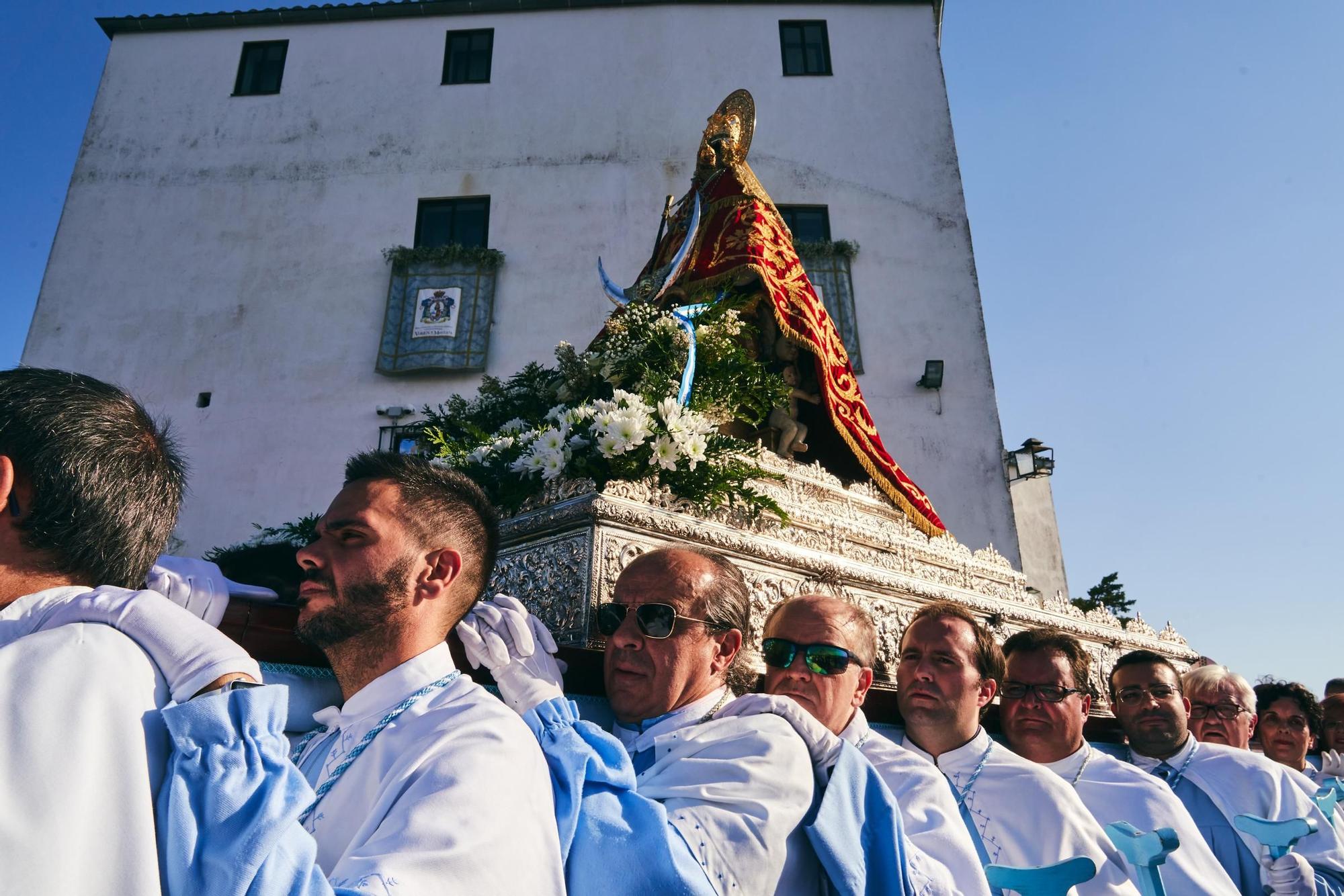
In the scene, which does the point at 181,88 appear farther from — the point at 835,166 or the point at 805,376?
the point at 805,376

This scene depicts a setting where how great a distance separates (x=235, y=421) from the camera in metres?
12.6

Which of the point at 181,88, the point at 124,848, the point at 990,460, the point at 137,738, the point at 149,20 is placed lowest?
the point at 124,848

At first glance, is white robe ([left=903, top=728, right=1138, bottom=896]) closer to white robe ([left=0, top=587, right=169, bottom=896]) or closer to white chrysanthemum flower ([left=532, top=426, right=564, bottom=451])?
white chrysanthemum flower ([left=532, top=426, right=564, bottom=451])

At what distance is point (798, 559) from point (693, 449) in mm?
768

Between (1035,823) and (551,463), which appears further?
(551,463)

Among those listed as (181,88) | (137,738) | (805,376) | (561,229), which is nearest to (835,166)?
(561,229)

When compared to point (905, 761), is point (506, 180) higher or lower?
higher

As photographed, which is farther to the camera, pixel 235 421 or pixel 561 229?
pixel 561 229

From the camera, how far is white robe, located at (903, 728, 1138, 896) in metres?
2.80

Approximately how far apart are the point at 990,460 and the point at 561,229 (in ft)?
22.1

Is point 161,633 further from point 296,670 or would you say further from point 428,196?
point 428,196

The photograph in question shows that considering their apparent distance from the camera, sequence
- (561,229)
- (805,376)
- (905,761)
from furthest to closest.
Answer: (561,229) → (805,376) → (905,761)

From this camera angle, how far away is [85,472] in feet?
4.50

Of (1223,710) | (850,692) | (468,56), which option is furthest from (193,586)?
(468,56)
